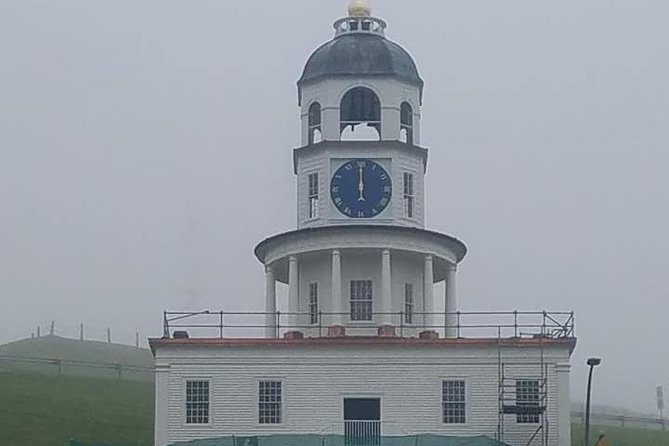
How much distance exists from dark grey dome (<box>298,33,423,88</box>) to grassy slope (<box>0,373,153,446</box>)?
55.1ft

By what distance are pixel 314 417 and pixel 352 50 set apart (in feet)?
47.3

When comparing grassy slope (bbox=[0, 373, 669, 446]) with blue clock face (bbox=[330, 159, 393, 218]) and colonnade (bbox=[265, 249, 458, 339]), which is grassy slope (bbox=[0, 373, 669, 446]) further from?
blue clock face (bbox=[330, 159, 393, 218])

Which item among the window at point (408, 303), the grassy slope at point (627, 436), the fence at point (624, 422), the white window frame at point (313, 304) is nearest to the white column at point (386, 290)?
the window at point (408, 303)

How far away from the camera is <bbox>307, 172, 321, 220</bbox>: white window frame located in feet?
224

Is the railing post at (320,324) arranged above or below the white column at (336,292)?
below

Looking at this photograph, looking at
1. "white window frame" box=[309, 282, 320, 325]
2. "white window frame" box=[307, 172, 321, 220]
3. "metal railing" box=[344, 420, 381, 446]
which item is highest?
"white window frame" box=[307, 172, 321, 220]

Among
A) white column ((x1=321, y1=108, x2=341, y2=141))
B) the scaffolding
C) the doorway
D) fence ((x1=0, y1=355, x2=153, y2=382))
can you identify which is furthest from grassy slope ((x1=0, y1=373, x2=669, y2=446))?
the scaffolding

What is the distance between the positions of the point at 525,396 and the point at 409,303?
6532 millimetres

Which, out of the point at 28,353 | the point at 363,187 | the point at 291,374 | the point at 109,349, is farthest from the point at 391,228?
the point at 109,349

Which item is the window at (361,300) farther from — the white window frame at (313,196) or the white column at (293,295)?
the white window frame at (313,196)

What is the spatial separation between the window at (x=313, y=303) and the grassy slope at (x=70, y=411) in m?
11.1

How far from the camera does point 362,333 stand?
217 ft

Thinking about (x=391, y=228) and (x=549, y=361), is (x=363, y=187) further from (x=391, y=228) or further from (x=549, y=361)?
(x=549, y=361)

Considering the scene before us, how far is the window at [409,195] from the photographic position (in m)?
68.2
